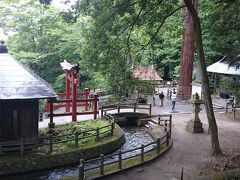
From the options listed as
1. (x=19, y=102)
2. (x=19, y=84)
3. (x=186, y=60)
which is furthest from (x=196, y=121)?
(x=186, y=60)

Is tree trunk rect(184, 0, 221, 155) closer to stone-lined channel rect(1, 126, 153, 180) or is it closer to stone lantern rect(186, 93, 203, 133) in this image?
stone-lined channel rect(1, 126, 153, 180)

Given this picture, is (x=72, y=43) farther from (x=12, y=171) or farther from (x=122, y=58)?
(x=12, y=171)

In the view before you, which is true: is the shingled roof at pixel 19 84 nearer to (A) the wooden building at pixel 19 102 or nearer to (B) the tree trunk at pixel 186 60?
(A) the wooden building at pixel 19 102

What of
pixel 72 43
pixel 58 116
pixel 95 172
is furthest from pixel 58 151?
pixel 72 43

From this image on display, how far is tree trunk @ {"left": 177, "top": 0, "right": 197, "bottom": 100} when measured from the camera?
3428 cm

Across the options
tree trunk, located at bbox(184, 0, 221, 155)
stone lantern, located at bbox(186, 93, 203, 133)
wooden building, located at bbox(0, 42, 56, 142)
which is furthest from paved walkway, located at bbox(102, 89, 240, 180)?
wooden building, located at bbox(0, 42, 56, 142)

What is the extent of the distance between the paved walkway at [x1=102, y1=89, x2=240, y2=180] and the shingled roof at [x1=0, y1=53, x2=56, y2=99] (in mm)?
4868

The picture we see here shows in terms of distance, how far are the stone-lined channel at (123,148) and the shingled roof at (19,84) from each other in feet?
10.9

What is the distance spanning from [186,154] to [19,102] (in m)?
8.26

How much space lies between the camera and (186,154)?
56.1 feet

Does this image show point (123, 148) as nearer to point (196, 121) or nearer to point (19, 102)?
point (196, 121)

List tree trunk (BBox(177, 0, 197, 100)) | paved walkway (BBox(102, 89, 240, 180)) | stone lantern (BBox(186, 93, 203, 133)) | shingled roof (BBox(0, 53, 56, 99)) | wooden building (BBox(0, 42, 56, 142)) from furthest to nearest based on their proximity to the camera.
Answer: tree trunk (BBox(177, 0, 197, 100))
stone lantern (BBox(186, 93, 203, 133))
wooden building (BBox(0, 42, 56, 142))
shingled roof (BBox(0, 53, 56, 99))
paved walkway (BBox(102, 89, 240, 180))

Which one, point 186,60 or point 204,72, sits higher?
point 186,60

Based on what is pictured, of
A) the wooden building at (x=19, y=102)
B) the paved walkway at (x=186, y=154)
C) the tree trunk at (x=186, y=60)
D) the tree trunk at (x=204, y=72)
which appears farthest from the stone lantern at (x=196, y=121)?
the tree trunk at (x=186, y=60)
